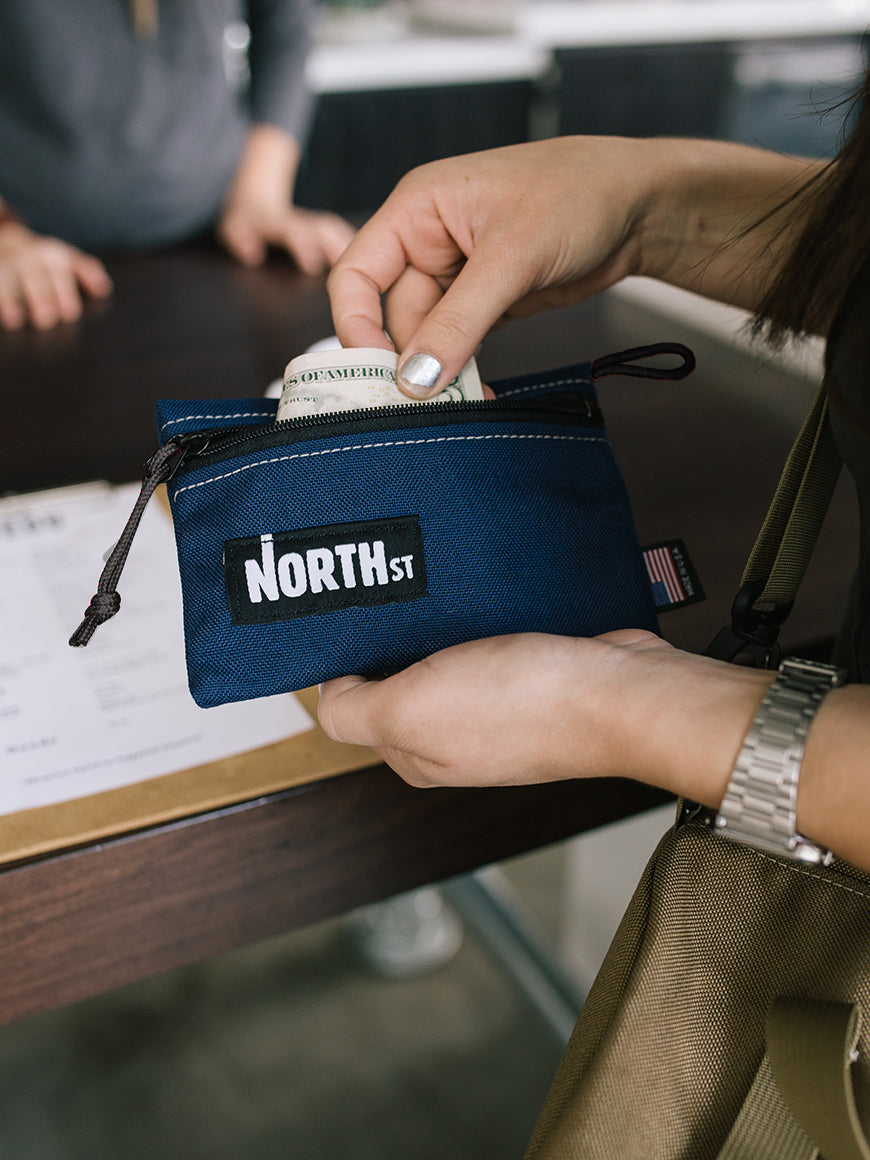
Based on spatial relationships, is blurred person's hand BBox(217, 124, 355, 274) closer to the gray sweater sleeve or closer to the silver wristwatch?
the gray sweater sleeve

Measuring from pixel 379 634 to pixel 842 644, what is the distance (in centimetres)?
30

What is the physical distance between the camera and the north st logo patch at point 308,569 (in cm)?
49

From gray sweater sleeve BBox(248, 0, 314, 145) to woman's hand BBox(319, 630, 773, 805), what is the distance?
1298 millimetres

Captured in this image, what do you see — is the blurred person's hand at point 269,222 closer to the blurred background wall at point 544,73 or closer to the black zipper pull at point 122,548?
the black zipper pull at point 122,548

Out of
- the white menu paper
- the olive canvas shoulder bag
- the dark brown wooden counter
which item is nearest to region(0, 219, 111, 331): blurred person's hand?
the dark brown wooden counter

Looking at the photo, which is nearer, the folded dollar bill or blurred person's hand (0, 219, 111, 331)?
the folded dollar bill

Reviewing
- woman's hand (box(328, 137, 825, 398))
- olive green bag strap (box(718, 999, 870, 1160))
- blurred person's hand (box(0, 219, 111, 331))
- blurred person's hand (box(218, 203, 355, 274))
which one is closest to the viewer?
olive green bag strap (box(718, 999, 870, 1160))

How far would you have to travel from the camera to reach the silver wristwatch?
0.42 m

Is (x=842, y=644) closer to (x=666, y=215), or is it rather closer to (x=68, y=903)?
(x=666, y=215)

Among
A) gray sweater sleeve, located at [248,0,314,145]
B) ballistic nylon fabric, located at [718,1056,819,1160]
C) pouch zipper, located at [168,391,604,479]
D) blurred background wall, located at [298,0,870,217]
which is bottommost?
ballistic nylon fabric, located at [718,1056,819,1160]

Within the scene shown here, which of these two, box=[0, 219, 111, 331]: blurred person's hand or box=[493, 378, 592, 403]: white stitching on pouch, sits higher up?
box=[0, 219, 111, 331]: blurred person's hand

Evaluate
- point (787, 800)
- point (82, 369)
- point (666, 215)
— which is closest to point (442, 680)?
point (787, 800)

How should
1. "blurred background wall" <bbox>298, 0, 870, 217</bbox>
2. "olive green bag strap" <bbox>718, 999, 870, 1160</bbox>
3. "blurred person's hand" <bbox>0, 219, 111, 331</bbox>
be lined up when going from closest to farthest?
"olive green bag strap" <bbox>718, 999, 870, 1160</bbox> → "blurred person's hand" <bbox>0, 219, 111, 331</bbox> → "blurred background wall" <bbox>298, 0, 870, 217</bbox>

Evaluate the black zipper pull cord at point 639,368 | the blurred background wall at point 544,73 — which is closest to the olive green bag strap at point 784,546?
the black zipper pull cord at point 639,368
